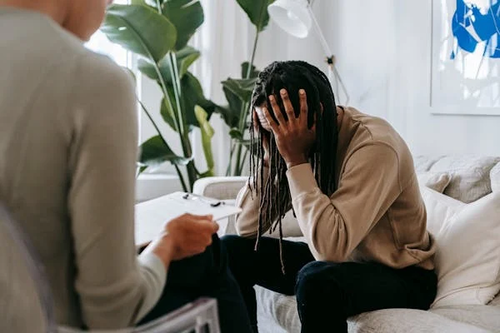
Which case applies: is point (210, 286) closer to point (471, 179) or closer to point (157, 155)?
point (471, 179)

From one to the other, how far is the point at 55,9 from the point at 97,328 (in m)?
0.35

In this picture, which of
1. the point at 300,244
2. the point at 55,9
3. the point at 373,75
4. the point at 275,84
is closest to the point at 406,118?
the point at 373,75

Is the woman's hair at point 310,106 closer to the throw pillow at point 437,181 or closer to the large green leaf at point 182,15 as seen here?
the throw pillow at point 437,181

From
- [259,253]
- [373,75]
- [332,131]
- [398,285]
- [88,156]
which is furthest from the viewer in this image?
[373,75]

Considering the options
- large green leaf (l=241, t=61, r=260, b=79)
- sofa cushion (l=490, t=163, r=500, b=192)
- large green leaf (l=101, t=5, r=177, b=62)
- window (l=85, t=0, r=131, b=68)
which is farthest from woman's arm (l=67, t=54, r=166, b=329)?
window (l=85, t=0, r=131, b=68)

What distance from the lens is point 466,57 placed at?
2271mm

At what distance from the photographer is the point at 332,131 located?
151 cm

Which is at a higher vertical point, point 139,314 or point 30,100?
point 30,100

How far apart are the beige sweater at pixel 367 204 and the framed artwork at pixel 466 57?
860 mm

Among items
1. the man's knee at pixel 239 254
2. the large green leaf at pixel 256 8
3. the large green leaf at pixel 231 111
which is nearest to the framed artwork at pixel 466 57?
the large green leaf at pixel 256 8

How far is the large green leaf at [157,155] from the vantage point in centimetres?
266

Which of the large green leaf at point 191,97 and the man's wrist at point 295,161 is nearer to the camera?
the man's wrist at point 295,161

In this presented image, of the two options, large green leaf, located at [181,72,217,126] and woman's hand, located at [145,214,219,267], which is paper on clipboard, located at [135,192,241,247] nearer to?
woman's hand, located at [145,214,219,267]

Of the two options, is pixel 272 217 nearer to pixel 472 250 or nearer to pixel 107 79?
pixel 472 250
